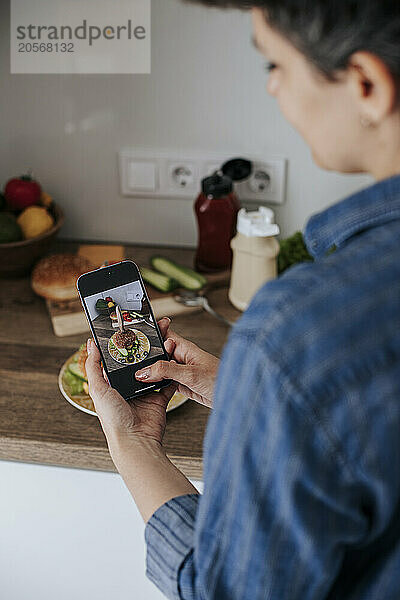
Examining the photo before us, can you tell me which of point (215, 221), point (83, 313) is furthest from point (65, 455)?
point (215, 221)

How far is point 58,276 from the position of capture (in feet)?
4.25

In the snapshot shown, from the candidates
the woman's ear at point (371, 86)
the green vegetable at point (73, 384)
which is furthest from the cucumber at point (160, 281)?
the woman's ear at point (371, 86)

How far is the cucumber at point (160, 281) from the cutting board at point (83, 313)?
0.01 metres

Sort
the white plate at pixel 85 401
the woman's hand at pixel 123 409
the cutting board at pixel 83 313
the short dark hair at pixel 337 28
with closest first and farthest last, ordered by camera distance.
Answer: the short dark hair at pixel 337 28 < the woman's hand at pixel 123 409 < the white plate at pixel 85 401 < the cutting board at pixel 83 313

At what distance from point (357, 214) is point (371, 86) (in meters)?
0.09

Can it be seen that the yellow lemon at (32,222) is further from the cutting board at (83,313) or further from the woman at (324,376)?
the woman at (324,376)

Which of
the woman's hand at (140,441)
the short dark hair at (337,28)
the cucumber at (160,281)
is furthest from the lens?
the cucumber at (160,281)

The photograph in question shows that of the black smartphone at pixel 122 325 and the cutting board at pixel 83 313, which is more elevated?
the black smartphone at pixel 122 325

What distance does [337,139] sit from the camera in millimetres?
469

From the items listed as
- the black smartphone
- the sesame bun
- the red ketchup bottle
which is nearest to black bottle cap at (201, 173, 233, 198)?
the red ketchup bottle

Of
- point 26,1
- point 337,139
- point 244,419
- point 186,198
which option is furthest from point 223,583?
point 26,1

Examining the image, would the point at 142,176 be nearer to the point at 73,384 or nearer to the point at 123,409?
the point at 73,384

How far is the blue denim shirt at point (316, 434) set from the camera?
1.32 feet

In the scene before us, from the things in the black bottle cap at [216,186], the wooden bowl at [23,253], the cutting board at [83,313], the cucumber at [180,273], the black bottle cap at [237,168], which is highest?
the black bottle cap at [237,168]
